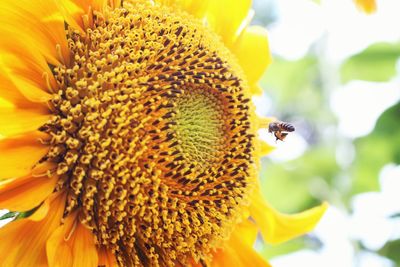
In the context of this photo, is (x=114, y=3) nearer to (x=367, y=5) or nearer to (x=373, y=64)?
(x=367, y=5)

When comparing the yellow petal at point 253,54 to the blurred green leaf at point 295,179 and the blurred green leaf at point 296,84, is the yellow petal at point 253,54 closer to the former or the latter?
the blurred green leaf at point 295,179

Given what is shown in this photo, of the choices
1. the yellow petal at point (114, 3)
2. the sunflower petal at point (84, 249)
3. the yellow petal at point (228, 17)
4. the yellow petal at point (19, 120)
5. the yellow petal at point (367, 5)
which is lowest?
the sunflower petal at point (84, 249)

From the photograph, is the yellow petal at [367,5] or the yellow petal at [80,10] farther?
the yellow petal at [367,5]

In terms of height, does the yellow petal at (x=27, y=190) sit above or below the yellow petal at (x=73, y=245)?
above

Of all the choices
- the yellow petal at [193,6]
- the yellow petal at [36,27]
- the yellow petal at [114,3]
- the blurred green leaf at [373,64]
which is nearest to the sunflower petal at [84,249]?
the yellow petal at [36,27]

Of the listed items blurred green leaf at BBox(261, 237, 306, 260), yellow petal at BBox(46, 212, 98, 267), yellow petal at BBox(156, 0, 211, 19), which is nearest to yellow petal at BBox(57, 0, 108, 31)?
yellow petal at BBox(156, 0, 211, 19)

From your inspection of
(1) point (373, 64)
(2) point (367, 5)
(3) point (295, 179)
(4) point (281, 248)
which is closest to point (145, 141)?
(2) point (367, 5)

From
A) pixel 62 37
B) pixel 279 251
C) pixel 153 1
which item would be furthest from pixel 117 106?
pixel 279 251

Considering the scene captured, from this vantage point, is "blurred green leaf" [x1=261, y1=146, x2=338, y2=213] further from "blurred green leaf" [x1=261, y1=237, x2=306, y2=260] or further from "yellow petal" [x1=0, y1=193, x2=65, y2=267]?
"yellow petal" [x1=0, y1=193, x2=65, y2=267]
